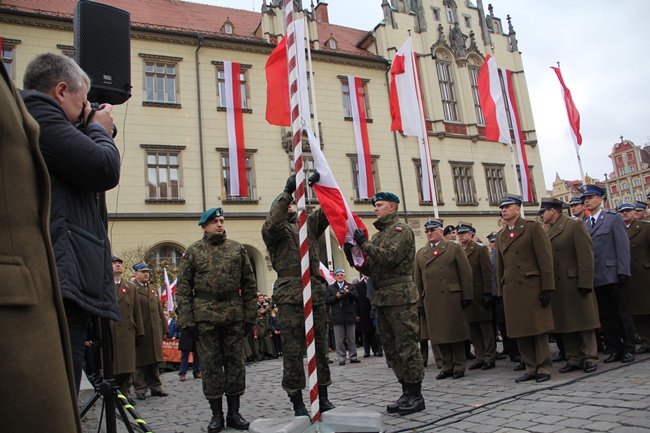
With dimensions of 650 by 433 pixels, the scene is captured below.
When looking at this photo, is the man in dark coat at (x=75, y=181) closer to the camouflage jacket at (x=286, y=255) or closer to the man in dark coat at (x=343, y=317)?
the camouflage jacket at (x=286, y=255)

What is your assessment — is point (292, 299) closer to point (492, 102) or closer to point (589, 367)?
point (589, 367)

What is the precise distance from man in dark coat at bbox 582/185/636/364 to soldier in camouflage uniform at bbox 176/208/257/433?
15.9 feet

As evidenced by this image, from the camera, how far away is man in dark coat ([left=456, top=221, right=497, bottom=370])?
26.0ft

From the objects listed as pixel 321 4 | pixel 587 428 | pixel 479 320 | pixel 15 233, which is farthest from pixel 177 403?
pixel 321 4

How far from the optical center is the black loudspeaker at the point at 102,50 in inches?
160

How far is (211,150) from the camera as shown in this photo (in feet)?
75.3

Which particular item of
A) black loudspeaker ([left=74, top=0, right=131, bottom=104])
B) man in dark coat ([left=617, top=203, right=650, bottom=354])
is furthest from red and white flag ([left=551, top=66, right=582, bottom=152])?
black loudspeaker ([left=74, top=0, right=131, bottom=104])

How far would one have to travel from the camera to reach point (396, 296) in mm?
5461

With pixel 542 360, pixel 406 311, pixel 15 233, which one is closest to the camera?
pixel 15 233

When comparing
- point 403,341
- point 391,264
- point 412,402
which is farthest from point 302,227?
point 412,402

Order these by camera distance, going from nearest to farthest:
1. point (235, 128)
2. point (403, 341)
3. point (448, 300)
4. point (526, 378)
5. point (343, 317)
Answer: point (403, 341), point (526, 378), point (448, 300), point (343, 317), point (235, 128)

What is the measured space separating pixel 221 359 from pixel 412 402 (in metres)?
2.07

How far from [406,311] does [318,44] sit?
23.3 metres

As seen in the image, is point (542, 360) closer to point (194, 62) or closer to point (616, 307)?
point (616, 307)
